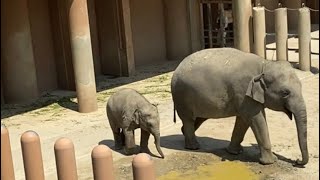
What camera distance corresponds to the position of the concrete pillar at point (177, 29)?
17641mm

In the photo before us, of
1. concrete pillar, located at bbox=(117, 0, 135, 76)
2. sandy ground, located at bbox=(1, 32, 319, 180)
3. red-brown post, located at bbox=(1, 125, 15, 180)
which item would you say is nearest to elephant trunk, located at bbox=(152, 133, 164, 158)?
sandy ground, located at bbox=(1, 32, 319, 180)

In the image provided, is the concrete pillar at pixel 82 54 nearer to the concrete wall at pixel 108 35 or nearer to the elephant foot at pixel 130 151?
the elephant foot at pixel 130 151

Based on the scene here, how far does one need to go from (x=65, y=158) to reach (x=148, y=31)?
38.3ft

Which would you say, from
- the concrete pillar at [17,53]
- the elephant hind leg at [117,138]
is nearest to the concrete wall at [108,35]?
the concrete pillar at [17,53]

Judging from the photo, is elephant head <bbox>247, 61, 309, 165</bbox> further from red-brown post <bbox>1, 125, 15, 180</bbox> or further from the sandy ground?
red-brown post <bbox>1, 125, 15, 180</bbox>

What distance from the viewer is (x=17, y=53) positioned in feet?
45.1

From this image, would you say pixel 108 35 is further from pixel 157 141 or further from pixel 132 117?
pixel 157 141

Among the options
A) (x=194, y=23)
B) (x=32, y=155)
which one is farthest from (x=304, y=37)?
(x=32, y=155)

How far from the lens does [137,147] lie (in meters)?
9.84

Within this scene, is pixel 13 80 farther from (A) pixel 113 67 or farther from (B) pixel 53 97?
(A) pixel 113 67

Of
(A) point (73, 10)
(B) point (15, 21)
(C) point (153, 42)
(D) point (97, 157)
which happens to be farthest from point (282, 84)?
(C) point (153, 42)

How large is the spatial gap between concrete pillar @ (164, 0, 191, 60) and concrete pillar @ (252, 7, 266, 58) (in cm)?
324

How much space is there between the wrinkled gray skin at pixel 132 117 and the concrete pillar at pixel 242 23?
5705mm

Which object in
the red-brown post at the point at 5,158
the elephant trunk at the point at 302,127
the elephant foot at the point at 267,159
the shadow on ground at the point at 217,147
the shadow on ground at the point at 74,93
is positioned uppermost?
the red-brown post at the point at 5,158
